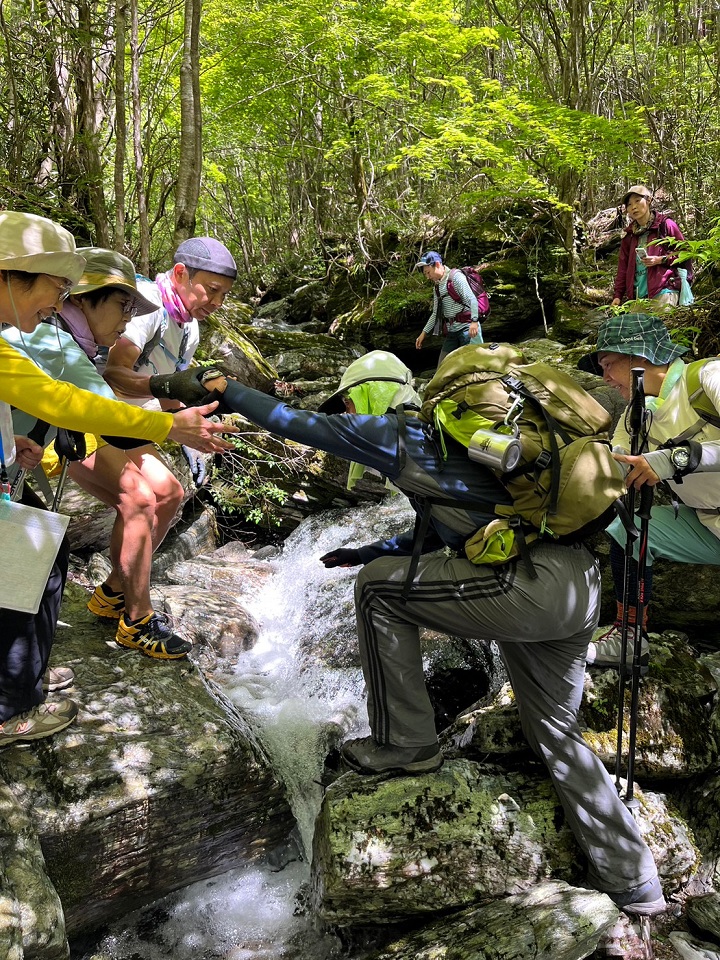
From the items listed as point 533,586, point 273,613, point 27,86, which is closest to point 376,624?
point 533,586

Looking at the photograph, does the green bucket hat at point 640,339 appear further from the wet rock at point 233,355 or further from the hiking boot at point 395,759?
the wet rock at point 233,355

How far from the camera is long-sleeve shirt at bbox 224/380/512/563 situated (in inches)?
115

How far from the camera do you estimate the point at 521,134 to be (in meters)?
12.6

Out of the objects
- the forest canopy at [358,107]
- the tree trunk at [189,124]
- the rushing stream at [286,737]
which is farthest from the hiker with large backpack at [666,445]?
the forest canopy at [358,107]

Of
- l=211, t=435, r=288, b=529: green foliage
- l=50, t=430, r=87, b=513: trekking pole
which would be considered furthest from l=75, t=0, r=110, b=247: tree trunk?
l=50, t=430, r=87, b=513: trekking pole

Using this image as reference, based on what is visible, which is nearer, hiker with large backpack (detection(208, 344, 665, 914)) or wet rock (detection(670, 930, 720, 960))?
hiker with large backpack (detection(208, 344, 665, 914))

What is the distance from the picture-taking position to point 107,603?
173 inches

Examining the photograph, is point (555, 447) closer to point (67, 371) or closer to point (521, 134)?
point (67, 371)

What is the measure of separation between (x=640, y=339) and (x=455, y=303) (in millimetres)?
5184

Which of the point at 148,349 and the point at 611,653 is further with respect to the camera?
the point at 611,653

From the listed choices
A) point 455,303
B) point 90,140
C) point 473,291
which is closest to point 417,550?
point 455,303

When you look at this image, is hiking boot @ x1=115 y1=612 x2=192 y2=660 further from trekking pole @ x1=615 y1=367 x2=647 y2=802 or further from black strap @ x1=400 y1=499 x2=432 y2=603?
trekking pole @ x1=615 y1=367 x2=647 y2=802

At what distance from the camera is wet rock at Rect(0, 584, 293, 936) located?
2.14 m

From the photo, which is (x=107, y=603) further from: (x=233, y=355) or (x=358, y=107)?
(x=358, y=107)
